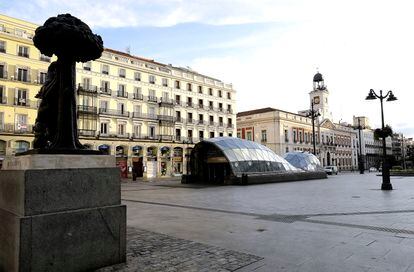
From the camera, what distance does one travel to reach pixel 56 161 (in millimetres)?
4816

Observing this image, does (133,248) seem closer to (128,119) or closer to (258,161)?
(258,161)

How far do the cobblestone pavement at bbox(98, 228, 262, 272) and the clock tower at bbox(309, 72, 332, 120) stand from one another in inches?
3569

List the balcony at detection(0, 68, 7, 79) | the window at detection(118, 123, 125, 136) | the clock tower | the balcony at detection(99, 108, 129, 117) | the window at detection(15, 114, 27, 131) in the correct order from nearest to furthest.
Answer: the balcony at detection(0, 68, 7, 79)
the window at detection(15, 114, 27, 131)
the balcony at detection(99, 108, 129, 117)
the window at detection(118, 123, 125, 136)
the clock tower

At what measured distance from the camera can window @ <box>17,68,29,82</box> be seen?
41528 millimetres

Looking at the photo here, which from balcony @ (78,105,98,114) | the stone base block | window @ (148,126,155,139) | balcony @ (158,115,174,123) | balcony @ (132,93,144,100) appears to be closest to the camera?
the stone base block

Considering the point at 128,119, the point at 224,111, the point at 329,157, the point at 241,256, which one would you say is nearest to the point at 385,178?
the point at 241,256

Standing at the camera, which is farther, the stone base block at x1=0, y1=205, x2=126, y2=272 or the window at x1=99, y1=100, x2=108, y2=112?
the window at x1=99, y1=100, x2=108, y2=112

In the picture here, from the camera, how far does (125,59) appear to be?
52344 mm

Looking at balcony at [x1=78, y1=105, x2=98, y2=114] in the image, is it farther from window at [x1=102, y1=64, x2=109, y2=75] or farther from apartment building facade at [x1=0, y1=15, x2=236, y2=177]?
window at [x1=102, y1=64, x2=109, y2=75]

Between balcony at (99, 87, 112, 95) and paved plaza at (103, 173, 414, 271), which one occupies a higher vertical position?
balcony at (99, 87, 112, 95)

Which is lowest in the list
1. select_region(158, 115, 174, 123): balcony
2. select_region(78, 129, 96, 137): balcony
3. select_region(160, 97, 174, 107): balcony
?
select_region(78, 129, 96, 137): balcony

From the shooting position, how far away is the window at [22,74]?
41528 mm

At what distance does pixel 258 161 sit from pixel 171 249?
2544 centimetres

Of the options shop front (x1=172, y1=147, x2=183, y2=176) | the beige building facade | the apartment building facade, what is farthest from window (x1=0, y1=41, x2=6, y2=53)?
the beige building facade
